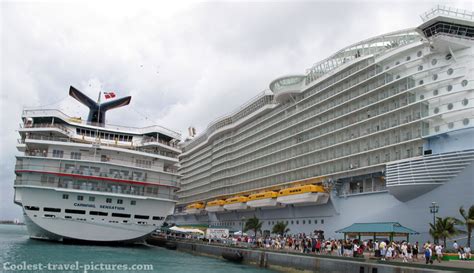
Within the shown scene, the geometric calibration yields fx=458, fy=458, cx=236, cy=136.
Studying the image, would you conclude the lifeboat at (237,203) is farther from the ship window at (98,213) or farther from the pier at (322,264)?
the ship window at (98,213)

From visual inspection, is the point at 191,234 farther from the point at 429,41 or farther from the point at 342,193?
the point at 429,41

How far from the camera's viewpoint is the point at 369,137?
42.4 m

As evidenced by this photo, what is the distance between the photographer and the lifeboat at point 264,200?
54781 millimetres

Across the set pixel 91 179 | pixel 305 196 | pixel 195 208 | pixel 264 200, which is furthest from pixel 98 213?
pixel 195 208

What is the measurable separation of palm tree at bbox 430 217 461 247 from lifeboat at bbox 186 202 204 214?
190 feet

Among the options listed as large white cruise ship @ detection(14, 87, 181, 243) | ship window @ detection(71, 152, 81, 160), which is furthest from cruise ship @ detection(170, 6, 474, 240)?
ship window @ detection(71, 152, 81, 160)

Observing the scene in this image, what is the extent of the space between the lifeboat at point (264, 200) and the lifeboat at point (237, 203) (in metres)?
2.63

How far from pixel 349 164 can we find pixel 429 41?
46.0ft

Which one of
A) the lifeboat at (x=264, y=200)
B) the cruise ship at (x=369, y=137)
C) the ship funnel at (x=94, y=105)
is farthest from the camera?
the ship funnel at (x=94, y=105)

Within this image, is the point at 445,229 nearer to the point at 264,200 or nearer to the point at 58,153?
the point at 264,200

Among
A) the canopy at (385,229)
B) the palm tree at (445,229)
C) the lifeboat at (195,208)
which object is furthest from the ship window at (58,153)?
the lifeboat at (195,208)

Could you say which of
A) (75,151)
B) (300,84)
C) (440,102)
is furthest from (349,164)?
(75,151)

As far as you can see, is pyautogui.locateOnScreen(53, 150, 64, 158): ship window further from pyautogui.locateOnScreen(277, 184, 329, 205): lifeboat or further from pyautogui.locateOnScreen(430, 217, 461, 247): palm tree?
pyautogui.locateOnScreen(430, 217, 461, 247): palm tree

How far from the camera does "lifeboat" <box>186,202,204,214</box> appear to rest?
3374 inches
